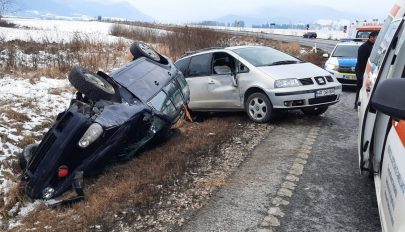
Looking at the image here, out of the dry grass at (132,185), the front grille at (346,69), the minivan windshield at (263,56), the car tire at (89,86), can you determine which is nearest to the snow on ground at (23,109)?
the dry grass at (132,185)

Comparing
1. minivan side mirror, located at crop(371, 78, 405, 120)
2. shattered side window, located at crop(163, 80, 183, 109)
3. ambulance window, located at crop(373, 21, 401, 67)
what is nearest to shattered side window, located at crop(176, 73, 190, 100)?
shattered side window, located at crop(163, 80, 183, 109)

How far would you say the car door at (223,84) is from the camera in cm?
776

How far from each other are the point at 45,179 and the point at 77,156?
16.9 inches

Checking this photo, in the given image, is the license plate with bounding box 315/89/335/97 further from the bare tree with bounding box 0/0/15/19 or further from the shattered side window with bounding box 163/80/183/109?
the bare tree with bounding box 0/0/15/19

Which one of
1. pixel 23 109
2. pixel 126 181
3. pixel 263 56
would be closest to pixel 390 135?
pixel 126 181

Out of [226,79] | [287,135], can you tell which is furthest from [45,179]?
[226,79]

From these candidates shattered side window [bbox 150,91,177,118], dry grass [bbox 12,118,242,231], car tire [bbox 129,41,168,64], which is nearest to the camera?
dry grass [bbox 12,118,242,231]

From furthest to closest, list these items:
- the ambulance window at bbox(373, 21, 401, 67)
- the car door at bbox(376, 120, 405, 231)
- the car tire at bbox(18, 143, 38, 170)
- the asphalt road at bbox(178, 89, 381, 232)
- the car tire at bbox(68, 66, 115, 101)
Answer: the car tire at bbox(18, 143, 38, 170)
the car tire at bbox(68, 66, 115, 101)
the ambulance window at bbox(373, 21, 401, 67)
the asphalt road at bbox(178, 89, 381, 232)
the car door at bbox(376, 120, 405, 231)

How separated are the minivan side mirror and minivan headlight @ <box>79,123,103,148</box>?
11.1 ft

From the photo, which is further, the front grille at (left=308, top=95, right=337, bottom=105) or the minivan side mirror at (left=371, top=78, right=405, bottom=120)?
the front grille at (left=308, top=95, right=337, bottom=105)

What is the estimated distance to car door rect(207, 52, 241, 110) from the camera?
776 centimetres

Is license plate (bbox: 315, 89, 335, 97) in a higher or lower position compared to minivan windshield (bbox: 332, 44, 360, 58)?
lower

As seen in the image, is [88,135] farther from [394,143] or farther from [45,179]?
[394,143]

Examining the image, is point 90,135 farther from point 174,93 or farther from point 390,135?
point 390,135
